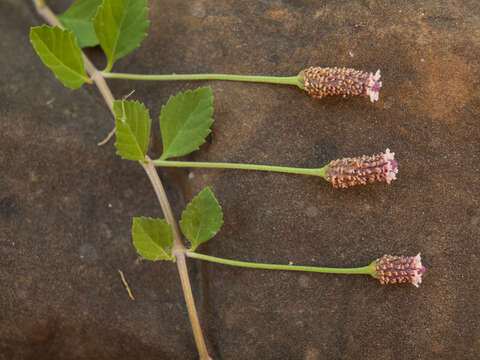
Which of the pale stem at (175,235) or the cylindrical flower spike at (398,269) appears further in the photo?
the pale stem at (175,235)

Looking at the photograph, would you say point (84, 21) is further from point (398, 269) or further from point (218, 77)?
point (398, 269)

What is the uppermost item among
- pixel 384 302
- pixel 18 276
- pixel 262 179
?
pixel 262 179

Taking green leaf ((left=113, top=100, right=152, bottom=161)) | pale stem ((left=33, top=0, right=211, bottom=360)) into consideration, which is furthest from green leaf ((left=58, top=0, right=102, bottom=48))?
green leaf ((left=113, top=100, right=152, bottom=161))

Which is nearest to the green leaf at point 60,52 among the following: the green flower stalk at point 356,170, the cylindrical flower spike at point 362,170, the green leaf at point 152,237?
the green leaf at point 152,237

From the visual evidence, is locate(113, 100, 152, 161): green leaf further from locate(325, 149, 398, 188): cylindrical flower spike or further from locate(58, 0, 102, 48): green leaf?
locate(325, 149, 398, 188): cylindrical flower spike

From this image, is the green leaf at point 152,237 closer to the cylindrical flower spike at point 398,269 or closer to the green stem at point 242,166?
the green stem at point 242,166

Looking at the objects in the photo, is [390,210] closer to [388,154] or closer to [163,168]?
[388,154]

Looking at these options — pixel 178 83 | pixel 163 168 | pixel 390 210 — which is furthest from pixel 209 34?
pixel 390 210

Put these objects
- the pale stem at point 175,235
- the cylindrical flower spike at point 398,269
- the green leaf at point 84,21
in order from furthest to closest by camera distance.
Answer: the green leaf at point 84,21 < the pale stem at point 175,235 < the cylindrical flower spike at point 398,269
